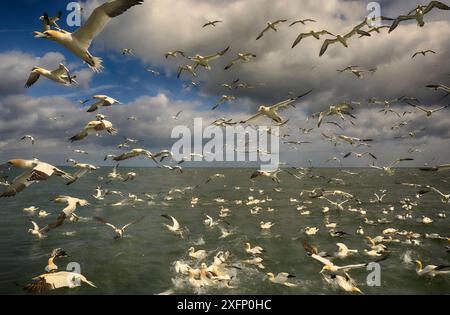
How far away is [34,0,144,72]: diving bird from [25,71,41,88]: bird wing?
9.07 feet

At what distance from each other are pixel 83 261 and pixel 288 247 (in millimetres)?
13527

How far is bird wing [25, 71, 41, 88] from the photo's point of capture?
13.8 meters

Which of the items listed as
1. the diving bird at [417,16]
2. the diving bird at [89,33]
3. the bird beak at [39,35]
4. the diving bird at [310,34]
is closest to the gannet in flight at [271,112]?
the diving bird at [310,34]

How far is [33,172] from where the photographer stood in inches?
400

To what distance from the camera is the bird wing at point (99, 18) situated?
1052 centimetres

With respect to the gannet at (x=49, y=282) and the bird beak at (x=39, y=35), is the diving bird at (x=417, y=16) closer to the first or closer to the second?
the bird beak at (x=39, y=35)

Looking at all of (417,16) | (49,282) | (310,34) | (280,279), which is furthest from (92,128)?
(417,16)

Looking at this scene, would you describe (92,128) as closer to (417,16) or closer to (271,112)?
(271,112)

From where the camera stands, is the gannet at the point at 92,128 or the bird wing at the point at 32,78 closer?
the gannet at the point at 92,128

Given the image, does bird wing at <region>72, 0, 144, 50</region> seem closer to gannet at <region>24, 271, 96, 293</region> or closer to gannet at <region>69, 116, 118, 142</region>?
gannet at <region>69, 116, 118, 142</region>

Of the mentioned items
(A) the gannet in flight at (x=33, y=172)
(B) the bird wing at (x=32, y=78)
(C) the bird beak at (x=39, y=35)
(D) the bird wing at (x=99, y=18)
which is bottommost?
(A) the gannet in flight at (x=33, y=172)

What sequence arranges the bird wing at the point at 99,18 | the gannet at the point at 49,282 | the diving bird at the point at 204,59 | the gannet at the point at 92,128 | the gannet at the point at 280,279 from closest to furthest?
the bird wing at the point at 99,18
the gannet at the point at 49,282
the gannet at the point at 92,128
the gannet at the point at 280,279
the diving bird at the point at 204,59

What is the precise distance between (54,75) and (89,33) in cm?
309
